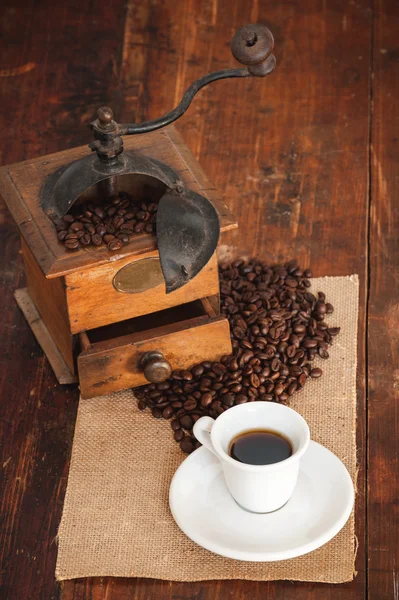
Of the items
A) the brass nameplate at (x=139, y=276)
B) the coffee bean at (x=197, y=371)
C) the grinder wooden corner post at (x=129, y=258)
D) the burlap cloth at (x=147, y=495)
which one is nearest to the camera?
the burlap cloth at (x=147, y=495)

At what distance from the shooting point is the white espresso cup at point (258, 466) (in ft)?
6.64

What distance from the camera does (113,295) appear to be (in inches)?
94.3

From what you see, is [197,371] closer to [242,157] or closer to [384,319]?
[384,319]

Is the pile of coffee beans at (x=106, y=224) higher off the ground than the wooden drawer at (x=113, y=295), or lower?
higher

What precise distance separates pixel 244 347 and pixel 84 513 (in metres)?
0.59

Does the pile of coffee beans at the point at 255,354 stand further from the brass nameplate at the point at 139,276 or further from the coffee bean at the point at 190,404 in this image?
the brass nameplate at the point at 139,276

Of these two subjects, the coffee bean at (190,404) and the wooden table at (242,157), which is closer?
the wooden table at (242,157)

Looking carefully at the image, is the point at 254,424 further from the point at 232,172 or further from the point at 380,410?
the point at 232,172

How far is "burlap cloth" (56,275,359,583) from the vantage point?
7.00ft

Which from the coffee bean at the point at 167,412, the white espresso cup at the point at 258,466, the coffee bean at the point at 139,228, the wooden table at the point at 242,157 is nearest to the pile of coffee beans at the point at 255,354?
the coffee bean at the point at 167,412

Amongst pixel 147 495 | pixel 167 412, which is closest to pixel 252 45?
pixel 167 412

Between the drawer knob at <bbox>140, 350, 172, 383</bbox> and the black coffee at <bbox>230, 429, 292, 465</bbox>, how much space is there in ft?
1.10

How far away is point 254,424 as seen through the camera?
2.14m

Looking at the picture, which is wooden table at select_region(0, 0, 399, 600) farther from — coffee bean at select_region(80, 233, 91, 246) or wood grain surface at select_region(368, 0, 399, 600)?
coffee bean at select_region(80, 233, 91, 246)
